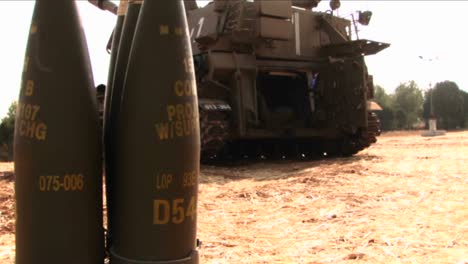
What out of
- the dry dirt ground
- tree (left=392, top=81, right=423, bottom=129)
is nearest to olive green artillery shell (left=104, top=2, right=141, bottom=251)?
the dry dirt ground

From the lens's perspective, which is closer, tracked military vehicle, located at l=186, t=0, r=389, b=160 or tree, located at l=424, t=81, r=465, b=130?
tracked military vehicle, located at l=186, t=0, r=389, b=160

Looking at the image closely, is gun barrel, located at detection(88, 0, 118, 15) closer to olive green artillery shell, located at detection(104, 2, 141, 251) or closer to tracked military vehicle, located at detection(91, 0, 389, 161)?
tracked military vehicle, located at detection(91, 0, 389, 161)

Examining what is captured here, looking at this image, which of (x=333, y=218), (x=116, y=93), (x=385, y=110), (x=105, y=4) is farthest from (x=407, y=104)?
(x=116, y=93)

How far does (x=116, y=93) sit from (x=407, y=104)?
201 ft

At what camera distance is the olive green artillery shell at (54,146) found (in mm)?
2057

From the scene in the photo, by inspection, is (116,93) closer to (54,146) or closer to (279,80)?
(54,146)

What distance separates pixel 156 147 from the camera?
2104 millimetres

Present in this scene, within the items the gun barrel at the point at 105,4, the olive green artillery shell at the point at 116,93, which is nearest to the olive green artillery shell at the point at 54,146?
the olive green artillery shell at the point at 116,93

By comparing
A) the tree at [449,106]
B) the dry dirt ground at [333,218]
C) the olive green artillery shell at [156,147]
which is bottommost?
the dry dirt ground at [333,218]

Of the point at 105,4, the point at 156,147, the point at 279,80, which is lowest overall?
the point at 156,147

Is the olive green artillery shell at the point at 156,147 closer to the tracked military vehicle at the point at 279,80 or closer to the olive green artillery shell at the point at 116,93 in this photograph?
the olive green artillery shell at the point at 116,93

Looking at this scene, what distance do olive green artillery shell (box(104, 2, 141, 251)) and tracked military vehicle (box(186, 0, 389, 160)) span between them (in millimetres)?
6690

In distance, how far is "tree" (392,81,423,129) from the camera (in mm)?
54816

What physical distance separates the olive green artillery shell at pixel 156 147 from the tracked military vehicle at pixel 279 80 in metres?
6.88
